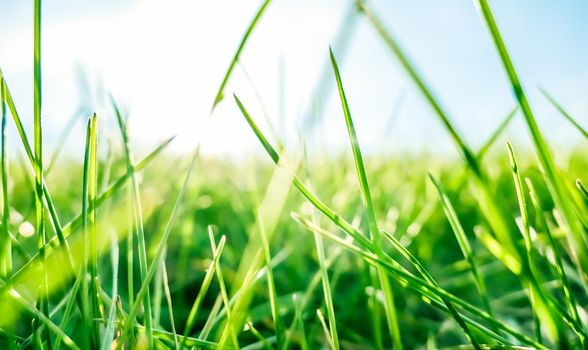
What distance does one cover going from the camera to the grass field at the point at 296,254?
0.29 meters

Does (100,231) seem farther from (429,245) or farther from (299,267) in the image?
(429,245)

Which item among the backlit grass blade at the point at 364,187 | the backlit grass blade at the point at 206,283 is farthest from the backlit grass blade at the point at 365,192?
the backlit grass blade at the point at 206,283

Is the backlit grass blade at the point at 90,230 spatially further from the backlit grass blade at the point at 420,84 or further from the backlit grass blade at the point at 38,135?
the backlit grass blade at the point at 420,84

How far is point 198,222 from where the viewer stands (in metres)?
0.94

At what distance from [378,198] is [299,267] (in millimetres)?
252

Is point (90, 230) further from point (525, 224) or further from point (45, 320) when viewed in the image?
point (525, 224)

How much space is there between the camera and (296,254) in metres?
0.70

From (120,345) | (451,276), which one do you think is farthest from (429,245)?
(120,345)

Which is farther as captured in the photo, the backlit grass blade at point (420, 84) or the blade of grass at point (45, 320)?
the blade of grass at point (45, 320)

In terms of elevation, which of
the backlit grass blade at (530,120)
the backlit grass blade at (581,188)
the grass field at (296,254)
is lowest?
the grass field at (296,254)

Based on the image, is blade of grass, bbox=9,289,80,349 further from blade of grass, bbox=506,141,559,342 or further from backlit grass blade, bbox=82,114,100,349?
blade of grass, bbox=506,141,559,342

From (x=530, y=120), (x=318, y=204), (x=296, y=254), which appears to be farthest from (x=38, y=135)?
(x=296, y=254)

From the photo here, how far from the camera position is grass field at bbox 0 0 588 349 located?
0.95 feet

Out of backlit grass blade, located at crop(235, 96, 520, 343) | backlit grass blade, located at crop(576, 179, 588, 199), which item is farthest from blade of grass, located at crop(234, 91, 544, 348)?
backlit grass blade, located at crop(576, 179, 588, 199)
